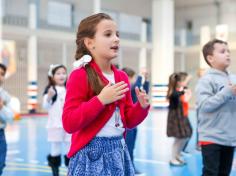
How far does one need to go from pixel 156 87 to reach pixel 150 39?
3.05 m

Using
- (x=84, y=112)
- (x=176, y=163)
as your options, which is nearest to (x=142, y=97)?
(x=84, y=112)

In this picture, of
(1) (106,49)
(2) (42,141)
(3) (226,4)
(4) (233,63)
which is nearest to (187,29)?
(3) (226,4)

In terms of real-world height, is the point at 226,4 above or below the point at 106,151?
above

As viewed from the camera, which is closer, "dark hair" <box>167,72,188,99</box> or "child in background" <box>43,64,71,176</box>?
"child in background" <box>43,64,71,176</box>

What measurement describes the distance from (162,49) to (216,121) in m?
17.4

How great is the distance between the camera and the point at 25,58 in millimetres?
18359

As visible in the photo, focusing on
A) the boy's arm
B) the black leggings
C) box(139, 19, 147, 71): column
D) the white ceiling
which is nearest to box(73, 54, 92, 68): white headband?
the boy's arm

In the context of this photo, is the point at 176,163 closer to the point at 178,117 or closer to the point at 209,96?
the point at 178,117

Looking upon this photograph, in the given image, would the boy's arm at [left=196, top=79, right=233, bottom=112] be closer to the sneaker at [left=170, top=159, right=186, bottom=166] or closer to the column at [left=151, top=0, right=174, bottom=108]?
the sneaker at [left=170, top=159, right=186, bottom=166]

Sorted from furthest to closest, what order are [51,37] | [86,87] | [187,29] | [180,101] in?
1. [187,29]
2. [51,37]
3. [180,101]
4. [86,87]

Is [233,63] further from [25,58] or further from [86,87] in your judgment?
[86,87]

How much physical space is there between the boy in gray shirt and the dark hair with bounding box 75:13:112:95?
54.5 inches

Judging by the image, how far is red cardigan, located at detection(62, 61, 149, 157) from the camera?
6.40 feet

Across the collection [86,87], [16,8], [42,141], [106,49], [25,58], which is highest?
[16,8]
